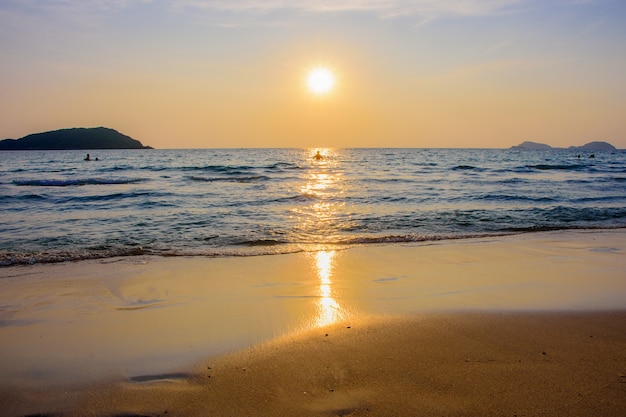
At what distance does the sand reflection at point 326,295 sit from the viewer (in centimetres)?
535

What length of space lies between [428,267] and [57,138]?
654 feet

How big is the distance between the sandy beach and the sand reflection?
42 millimetres

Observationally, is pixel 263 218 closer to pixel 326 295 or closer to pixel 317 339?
pixel 326 295

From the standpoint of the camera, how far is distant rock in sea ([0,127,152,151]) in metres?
173

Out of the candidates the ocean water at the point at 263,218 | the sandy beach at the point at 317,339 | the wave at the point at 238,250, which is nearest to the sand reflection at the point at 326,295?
the sandy beach at the point at 317,339

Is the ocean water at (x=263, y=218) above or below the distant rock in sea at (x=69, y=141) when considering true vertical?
below

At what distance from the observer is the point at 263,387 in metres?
3.71

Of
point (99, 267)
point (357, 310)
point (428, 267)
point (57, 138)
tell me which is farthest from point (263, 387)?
point (57, 138)

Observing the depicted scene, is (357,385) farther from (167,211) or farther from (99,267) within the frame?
(167,211)

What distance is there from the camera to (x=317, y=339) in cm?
470

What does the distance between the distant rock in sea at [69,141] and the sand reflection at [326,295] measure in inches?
7617

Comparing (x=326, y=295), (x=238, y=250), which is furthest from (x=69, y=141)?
(x=326, y=295)

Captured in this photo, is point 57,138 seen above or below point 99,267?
above

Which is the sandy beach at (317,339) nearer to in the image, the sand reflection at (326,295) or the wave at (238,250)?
the sand reflection at (326,295)
